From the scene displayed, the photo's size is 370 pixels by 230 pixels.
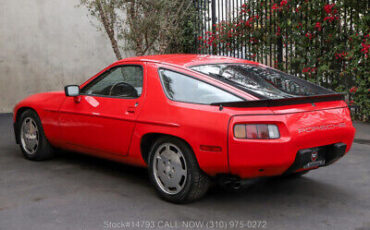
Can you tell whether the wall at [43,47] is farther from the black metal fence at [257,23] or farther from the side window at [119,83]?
the side window at [119,83]

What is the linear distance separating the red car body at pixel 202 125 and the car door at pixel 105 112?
0.01 m

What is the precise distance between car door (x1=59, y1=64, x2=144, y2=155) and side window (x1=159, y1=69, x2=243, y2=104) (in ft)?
1.13

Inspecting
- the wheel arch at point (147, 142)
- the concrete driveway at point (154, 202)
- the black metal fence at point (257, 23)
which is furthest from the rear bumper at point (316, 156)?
the black metal fence at point (257, 23)

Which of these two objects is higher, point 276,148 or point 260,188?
point 276,148

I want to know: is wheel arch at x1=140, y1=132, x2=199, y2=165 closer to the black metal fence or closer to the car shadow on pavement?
the car shadow on pavement

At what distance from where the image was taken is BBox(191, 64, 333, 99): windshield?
4184mm

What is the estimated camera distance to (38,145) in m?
6.16

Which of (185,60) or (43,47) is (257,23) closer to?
(43,47)

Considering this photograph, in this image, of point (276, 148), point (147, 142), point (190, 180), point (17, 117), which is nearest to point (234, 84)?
point (276, 148)

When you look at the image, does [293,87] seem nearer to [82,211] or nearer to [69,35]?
[82,211]

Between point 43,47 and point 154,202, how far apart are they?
10.3m

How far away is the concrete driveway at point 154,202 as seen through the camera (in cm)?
386

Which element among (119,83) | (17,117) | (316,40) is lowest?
(17,117)

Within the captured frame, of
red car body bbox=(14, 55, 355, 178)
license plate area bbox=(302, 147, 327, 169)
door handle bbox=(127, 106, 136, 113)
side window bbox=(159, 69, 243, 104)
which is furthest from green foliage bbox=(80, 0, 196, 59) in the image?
license plate area bbox=(302, 147, 327, 169)
